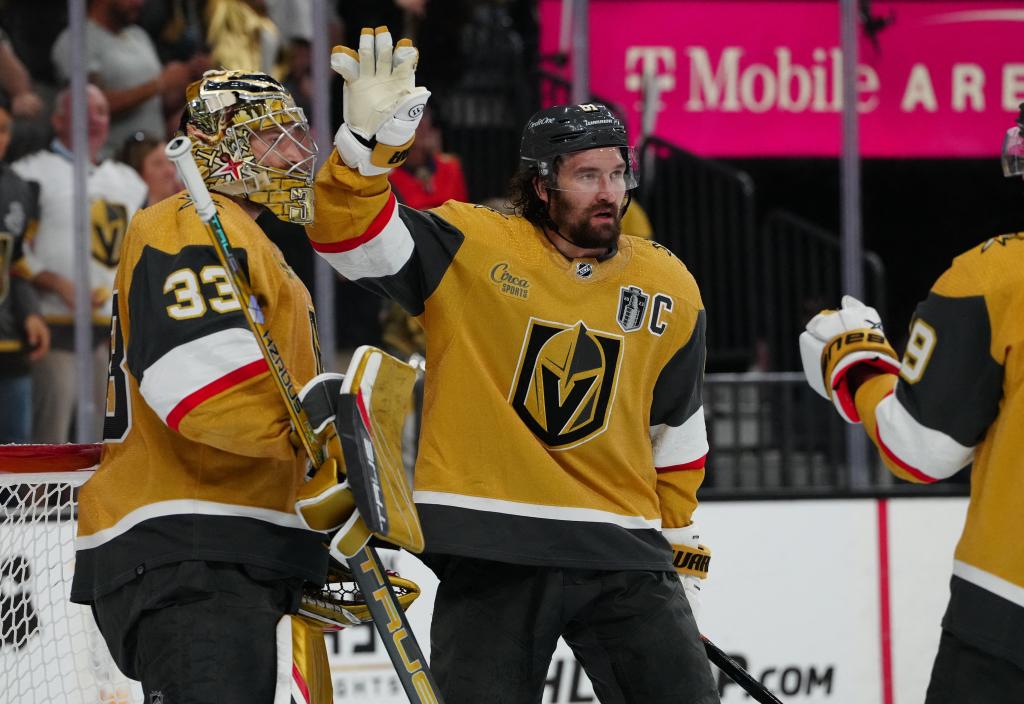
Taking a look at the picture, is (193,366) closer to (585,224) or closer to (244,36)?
(585,224)

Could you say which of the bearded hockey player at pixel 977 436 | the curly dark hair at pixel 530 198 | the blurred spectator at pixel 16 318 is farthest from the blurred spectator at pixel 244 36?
the bearded hockey player at pixel 977 436

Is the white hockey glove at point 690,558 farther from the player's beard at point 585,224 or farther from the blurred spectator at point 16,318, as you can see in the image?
the blurred spectator at point 16,318

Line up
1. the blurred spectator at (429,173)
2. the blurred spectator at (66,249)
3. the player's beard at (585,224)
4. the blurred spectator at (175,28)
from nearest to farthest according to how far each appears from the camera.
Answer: the player's beard at (585,224) → the blurred spectator at (66,249) → the blurred spectator at (175,28) → the blurred spectator at (429,173)

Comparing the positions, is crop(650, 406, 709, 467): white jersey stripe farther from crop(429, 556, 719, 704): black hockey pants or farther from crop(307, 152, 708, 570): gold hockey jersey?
crop(429, 556, 719, 704): black hockey pants

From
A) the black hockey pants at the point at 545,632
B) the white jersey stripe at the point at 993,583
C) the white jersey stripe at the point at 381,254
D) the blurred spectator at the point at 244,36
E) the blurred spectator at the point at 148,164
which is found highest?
the blurred spectator at the point at 244,36

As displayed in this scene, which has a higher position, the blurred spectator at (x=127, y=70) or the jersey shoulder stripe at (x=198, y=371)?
the blurred spectator at (x=127, y=70)

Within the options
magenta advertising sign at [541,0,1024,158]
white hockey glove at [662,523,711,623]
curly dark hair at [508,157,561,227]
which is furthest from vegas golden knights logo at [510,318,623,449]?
magenta advertising sign at [541,0,1024,158]

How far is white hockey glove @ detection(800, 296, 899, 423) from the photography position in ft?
7.80

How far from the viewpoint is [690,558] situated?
2736 millimetres

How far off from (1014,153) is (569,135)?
2.36ft

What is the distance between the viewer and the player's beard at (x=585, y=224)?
253 centimetres

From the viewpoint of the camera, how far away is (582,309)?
8.22ft

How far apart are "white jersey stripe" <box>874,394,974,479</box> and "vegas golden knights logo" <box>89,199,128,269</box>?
2956mm

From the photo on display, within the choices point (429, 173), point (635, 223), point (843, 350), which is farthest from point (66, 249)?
point (843, 350)
